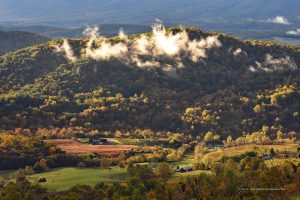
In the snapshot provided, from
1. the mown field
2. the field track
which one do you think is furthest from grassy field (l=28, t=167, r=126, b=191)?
the field track

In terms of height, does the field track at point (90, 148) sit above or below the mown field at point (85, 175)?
below

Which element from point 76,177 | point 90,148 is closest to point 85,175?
point 76,177

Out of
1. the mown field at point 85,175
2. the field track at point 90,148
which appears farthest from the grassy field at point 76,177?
the field track at point 90,148

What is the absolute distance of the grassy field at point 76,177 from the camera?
11438 centimetres

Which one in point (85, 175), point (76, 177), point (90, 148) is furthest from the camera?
point (90, 148)

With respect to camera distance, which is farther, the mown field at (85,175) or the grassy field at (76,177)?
the mown field at (85,175)

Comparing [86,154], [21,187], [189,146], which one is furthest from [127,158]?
[21,187]

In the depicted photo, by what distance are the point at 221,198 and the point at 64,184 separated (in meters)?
41.9

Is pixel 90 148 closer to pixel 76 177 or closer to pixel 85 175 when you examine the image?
pixel 85 175

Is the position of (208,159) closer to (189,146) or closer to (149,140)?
(189,146)

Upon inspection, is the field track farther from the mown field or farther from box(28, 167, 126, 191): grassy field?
box(28, 167, 126, 191): grassy field

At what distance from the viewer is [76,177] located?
122 metres

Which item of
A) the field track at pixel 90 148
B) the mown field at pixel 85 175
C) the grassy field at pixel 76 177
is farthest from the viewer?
the field track at pixel 90 148

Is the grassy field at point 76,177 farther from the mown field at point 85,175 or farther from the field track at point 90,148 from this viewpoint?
the field track at point 90,148
